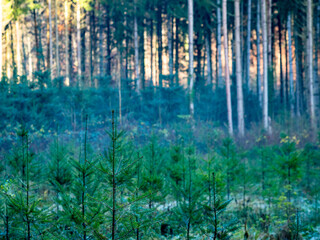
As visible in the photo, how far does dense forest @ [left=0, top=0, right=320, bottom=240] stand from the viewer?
347cm

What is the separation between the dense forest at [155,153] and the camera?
347 centimetres

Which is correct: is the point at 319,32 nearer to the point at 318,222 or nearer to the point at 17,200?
the point at 318,222

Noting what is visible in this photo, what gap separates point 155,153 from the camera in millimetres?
6555

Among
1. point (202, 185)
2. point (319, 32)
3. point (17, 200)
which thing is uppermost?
point (319, 32)

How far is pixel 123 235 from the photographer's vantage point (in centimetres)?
306

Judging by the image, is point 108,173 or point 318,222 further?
point 318,222

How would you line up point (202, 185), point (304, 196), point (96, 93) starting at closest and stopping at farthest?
point (202, 185)
point (304, 196)
point (96, 93)

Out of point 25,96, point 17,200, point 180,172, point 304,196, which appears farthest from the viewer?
point 25,96

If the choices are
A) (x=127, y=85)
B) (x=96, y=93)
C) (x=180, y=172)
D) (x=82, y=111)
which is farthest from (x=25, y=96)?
(x=180, y=172)

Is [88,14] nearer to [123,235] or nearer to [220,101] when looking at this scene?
[220,101]

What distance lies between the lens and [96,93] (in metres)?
16.7

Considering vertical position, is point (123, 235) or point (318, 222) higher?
point (123, 235)

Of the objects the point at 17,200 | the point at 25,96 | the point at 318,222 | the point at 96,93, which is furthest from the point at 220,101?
the point at 17,200

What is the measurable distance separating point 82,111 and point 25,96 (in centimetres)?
302
